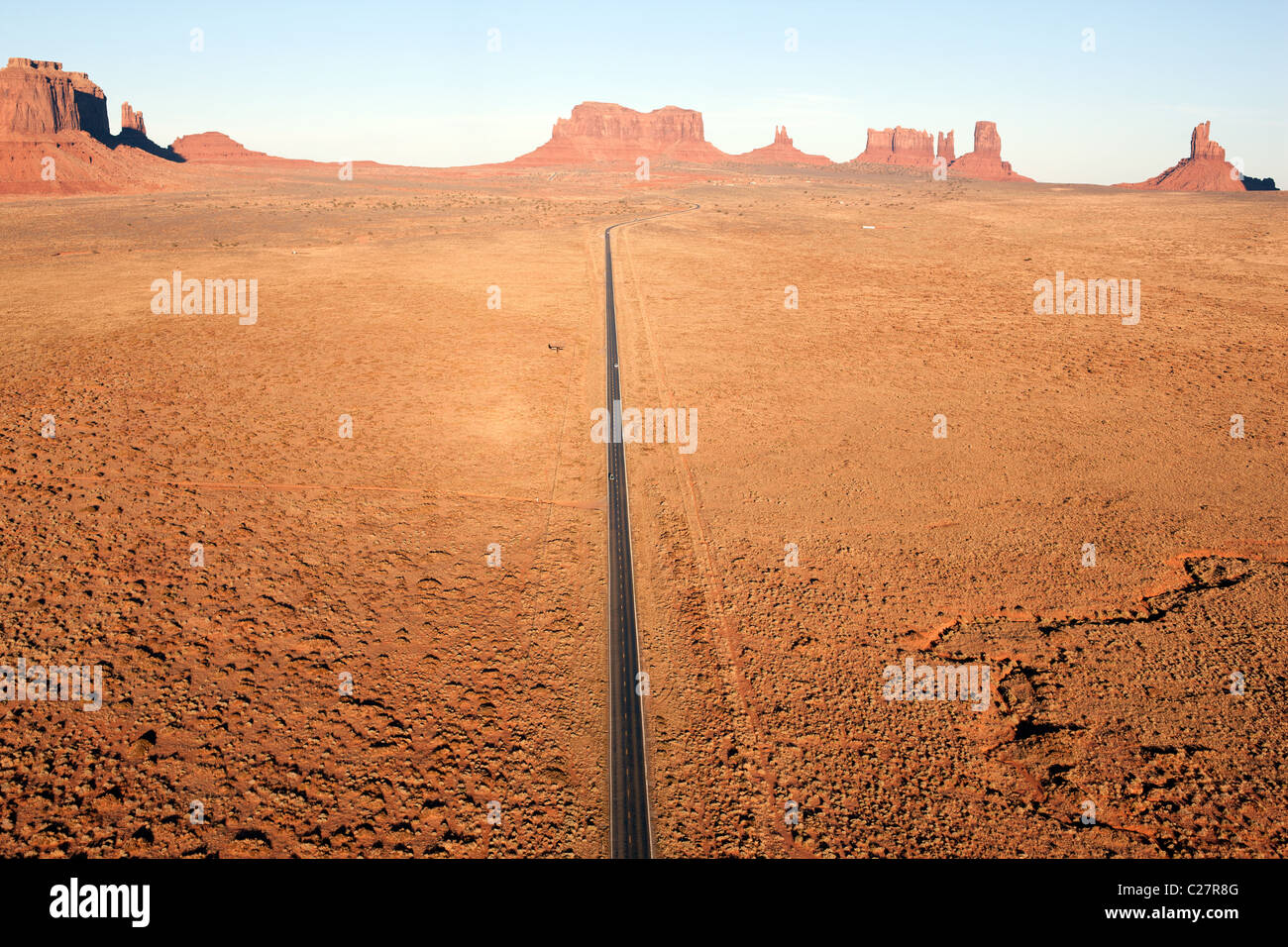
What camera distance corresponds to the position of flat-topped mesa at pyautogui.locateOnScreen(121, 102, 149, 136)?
134 metres

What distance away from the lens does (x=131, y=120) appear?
13500cm

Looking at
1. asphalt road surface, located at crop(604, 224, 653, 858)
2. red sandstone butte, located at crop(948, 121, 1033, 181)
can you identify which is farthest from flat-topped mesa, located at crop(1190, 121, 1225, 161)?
asphalt road surface, located at crop(604, 224, 653, 858)

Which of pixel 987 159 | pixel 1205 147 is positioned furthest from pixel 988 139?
pixel 1205 147

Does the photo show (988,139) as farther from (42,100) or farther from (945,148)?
(42,100)

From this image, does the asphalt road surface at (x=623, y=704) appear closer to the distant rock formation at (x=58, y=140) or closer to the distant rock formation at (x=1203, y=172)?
the distant rock formation at (x=58, y=140)

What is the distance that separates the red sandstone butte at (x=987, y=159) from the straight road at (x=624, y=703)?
207294 mm

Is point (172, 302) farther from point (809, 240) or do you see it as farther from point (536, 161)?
point (536, 161)

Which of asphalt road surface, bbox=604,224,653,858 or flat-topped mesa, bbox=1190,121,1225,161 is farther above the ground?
flat-topped mesa, bbox=1190,121,1225,161

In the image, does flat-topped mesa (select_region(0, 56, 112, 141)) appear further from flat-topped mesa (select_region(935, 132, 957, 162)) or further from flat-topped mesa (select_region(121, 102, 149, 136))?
flat-topped mesa (select_region(935, 132, 957, 162))

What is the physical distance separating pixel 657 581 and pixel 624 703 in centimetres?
251

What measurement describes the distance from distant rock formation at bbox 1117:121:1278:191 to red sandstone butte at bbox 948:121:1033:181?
1879 inches
